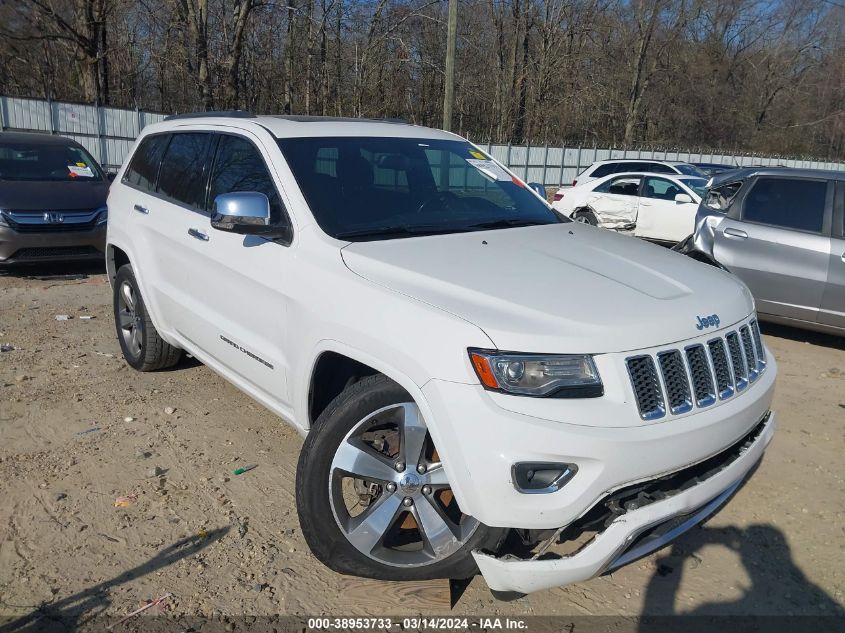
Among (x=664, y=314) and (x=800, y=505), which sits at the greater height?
(x=664, y=314)

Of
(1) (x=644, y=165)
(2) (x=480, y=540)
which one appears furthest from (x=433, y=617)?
(1) (x=644, y=165)

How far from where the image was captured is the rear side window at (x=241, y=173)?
3641mm

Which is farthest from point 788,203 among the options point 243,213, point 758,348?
point 243,213

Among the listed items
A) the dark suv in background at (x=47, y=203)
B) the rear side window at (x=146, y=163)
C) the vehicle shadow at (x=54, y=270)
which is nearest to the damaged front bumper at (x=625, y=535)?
the rear side window at (x=146, y=163)

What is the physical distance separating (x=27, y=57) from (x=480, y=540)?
105 feet

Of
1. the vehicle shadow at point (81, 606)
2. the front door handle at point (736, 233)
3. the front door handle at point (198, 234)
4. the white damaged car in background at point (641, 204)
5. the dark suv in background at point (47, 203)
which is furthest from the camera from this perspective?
the white damaged car in background at point (641, 204)

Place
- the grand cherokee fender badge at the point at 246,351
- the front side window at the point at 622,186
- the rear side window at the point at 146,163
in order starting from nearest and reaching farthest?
the grand cherokee fender badge at the point at 246,351
the rear side window at the point at 146,163
the front side window at the point at 622,186

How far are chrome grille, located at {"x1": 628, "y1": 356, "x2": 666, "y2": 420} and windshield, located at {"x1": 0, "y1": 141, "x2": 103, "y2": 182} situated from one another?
9269 mm

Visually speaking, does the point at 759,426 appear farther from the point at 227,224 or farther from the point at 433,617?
the point at 227,224

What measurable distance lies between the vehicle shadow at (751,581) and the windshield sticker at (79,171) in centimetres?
936

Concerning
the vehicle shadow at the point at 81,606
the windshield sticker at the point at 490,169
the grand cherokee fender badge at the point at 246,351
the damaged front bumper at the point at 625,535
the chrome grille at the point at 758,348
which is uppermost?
the windshield sticker at the point at 490,169

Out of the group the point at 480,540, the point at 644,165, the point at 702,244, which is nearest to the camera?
the point at 480,540

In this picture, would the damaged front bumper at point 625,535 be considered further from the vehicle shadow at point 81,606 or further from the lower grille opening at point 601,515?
the vehicle shadow at point 81,606

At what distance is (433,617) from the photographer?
2.80 metres
